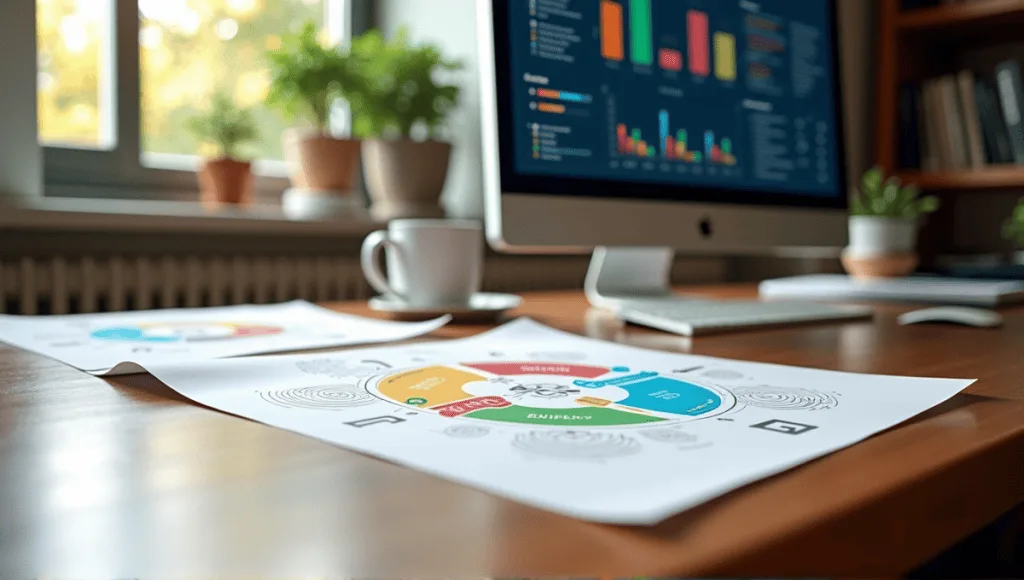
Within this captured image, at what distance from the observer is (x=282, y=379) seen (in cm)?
50

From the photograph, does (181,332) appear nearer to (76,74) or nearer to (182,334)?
(182,334)

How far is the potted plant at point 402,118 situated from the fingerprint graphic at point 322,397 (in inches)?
45.9

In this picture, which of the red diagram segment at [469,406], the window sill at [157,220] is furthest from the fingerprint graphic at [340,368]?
the window sill at [157,220]

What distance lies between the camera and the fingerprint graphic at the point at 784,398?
0.43 meters

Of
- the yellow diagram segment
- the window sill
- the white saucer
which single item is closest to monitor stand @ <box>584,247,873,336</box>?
the white saucer

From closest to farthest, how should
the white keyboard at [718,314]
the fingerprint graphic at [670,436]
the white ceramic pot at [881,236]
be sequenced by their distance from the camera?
the fingerprint graphic at [670,436], the white keyboard at [718,314], the white ceramic pot at [881,236]

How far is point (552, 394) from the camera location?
453 mm

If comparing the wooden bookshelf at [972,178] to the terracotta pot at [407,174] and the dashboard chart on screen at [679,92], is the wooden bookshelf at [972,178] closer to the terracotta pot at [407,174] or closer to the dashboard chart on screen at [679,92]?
the dashboard chart on screen at [679,92]

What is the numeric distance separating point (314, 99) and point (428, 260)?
2.52 ft

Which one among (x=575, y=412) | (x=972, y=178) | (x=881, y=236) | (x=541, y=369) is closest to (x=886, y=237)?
(x=881, y=236)

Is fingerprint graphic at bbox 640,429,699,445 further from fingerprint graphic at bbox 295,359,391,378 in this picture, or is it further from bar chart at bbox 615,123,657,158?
bar chart at bbox 615,123,657,158

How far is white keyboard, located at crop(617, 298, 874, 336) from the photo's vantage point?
0.81 metres

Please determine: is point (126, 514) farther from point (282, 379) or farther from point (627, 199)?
point (627, 199)

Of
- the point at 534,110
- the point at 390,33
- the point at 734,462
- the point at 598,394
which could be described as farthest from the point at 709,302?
the point at 390,33
